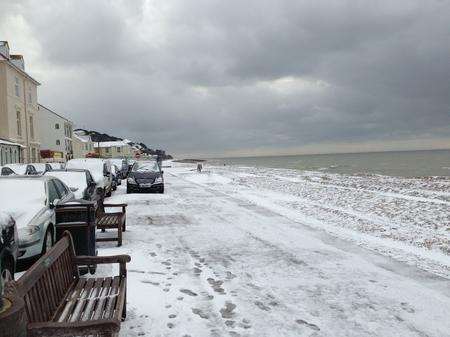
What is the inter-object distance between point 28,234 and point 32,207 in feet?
2.79

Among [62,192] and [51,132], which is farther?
[51,132]

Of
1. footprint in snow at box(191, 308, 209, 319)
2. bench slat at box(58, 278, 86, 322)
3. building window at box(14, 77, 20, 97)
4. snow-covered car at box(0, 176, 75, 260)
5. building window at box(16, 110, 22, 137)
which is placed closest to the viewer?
bench slat at box(58, 278, 86, 322)

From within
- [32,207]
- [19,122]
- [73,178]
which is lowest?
[32,207]

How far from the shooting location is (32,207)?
7.89 metres

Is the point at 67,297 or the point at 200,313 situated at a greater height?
the point at 67,297

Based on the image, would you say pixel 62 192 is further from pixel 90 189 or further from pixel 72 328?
pixel 72 328

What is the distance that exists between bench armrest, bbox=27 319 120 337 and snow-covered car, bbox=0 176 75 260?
14.4 feet

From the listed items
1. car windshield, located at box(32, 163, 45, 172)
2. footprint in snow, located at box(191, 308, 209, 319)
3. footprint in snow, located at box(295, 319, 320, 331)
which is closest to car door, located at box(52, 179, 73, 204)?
footprint in snow, located at box(191, 308, 209, 319)

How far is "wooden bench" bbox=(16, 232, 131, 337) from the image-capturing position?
3107 millimetres

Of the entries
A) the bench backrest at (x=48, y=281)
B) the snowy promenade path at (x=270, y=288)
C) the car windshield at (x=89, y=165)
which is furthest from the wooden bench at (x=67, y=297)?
the car windshield at (x=89, y=165)

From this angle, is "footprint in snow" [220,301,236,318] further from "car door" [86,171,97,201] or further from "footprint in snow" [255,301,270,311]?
"car door" [86,171,97,201]

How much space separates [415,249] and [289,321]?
5.09 meters

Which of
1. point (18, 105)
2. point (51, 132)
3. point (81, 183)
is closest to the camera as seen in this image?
point (81, 183)

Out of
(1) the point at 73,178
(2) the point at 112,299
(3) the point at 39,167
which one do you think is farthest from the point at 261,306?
(3) the point at 39,167
